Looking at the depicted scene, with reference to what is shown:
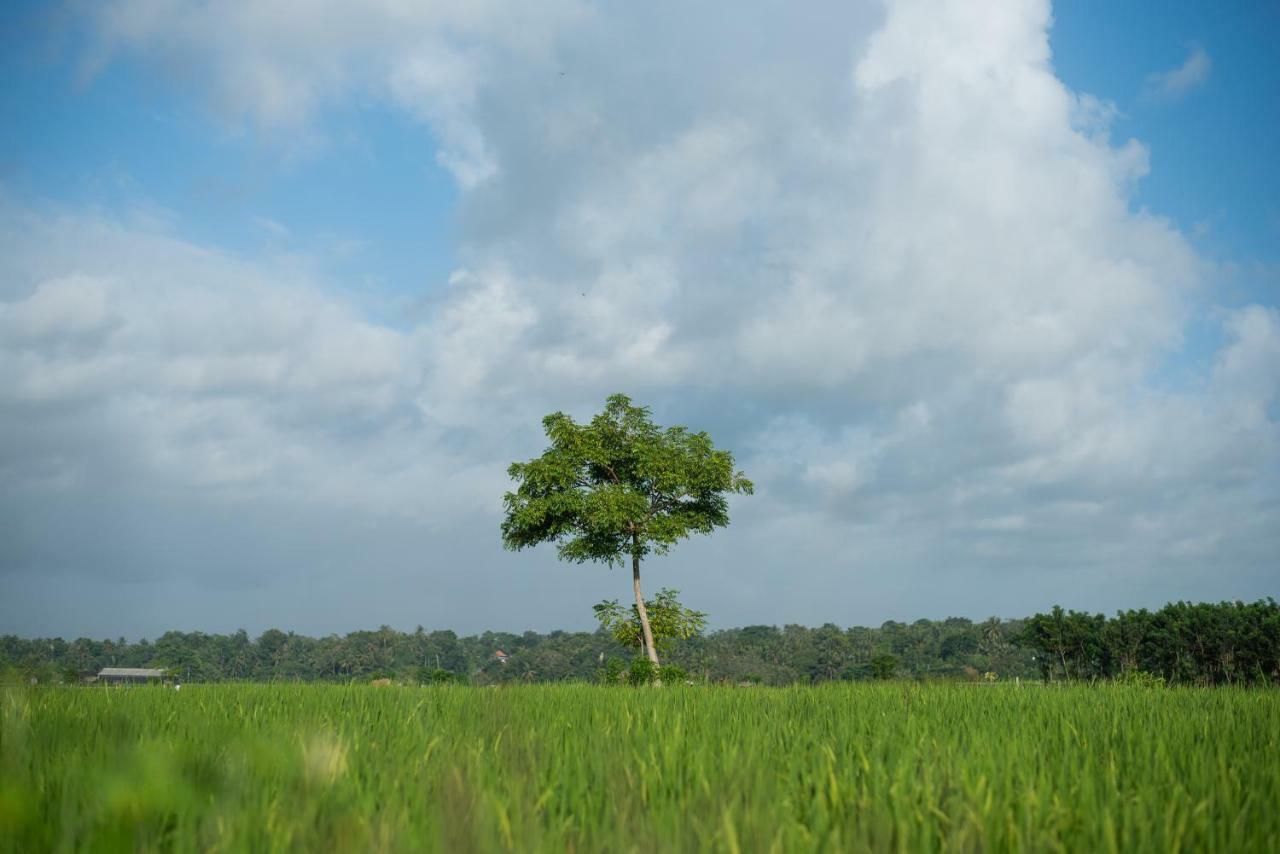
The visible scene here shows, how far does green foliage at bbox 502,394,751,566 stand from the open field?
70.7 feet

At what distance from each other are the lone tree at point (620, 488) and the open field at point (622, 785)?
70.7 ft

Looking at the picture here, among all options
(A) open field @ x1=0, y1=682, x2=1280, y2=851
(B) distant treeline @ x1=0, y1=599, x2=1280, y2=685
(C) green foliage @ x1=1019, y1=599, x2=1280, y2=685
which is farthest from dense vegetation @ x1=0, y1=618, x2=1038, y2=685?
(A) open field @ x1=0, y1=682, x2=1280, y2=851

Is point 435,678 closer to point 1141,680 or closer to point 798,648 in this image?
point 1141,680

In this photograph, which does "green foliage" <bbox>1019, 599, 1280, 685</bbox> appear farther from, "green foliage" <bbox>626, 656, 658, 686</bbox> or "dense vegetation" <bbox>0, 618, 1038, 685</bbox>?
"dense vegetation" <bbox>0, 618, 1038, 685</bbox>

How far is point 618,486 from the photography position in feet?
92.9

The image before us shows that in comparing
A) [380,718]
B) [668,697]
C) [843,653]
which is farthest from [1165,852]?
[843,653]

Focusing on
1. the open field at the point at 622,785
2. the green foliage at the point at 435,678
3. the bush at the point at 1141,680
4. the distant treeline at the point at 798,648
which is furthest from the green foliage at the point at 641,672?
the distant treeline at the point at 798,648

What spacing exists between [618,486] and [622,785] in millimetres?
25086

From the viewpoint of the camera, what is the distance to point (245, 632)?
112812mm

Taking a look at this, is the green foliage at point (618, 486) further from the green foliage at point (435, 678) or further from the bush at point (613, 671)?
the green foliage at point (435, 678)

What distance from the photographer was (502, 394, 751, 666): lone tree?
27688mm

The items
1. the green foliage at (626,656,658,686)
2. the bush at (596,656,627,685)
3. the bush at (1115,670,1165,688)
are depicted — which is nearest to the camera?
the bush at (1115,670,1165,688)

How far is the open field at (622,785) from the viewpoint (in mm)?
2535

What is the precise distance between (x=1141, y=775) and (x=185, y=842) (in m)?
3.85
